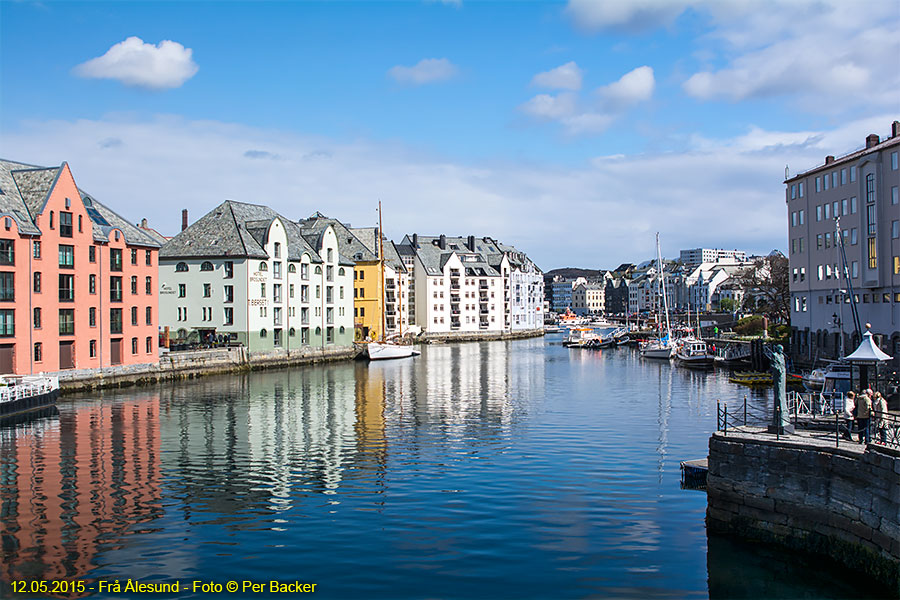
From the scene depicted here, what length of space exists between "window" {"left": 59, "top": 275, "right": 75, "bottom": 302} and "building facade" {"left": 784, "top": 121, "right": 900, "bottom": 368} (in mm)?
61497

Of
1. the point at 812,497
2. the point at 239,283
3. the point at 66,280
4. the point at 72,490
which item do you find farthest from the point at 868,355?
the point at 239,283

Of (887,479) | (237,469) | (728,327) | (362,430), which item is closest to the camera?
(887,479)

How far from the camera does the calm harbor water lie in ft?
65.7

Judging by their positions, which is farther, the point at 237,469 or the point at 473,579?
the point at 237,469

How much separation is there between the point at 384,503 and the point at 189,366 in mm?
54193

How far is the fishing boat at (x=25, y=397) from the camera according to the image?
45.8 m

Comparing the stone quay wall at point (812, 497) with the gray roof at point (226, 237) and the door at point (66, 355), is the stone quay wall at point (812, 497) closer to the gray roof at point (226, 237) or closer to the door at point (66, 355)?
the door at point (66, 355)

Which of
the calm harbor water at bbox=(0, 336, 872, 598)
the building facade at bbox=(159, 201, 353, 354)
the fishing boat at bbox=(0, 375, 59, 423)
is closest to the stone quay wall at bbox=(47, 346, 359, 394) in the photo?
the building facade at bbox=(159, 201, 353, 354)

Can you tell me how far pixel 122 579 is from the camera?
779 inches

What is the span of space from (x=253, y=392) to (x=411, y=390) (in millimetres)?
13295

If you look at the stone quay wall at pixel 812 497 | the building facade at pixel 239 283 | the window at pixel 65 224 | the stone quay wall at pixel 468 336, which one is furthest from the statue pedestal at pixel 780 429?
the stone quay wall at pixel 468 336

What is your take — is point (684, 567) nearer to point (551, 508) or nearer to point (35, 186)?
point (551, 508)

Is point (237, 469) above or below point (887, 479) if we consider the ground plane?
below

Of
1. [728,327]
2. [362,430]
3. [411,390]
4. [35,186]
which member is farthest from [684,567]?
[728,327]
